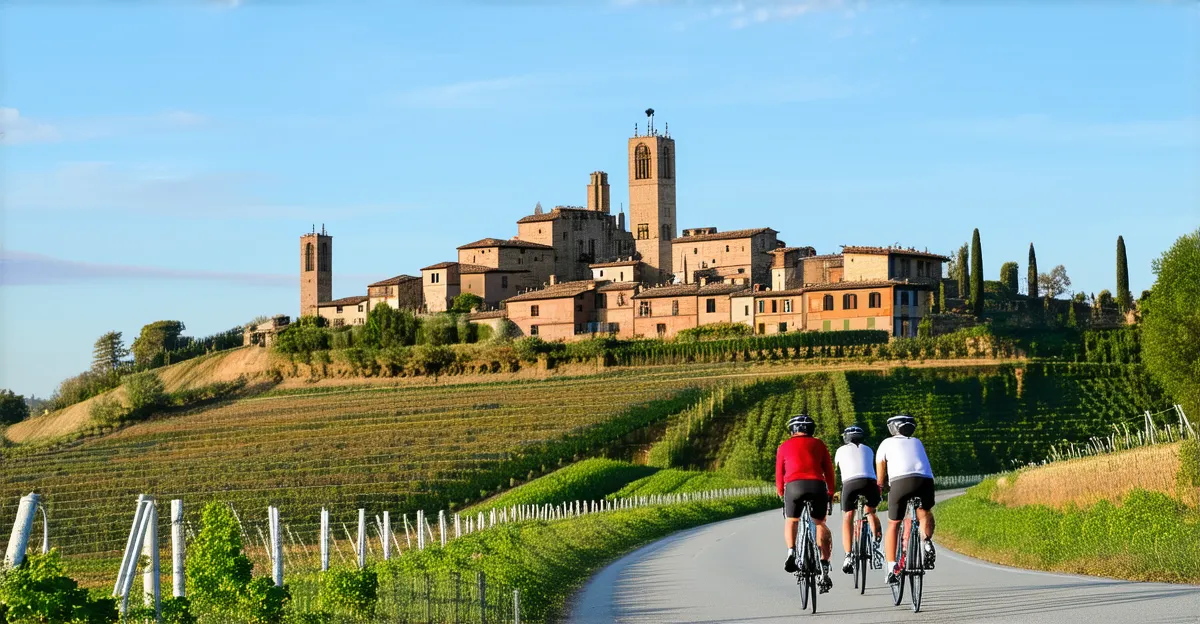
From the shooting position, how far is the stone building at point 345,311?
101794 mm

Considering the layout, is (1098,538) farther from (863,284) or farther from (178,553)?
(863,284)

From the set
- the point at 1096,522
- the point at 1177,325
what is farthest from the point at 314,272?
the point at 1096,522

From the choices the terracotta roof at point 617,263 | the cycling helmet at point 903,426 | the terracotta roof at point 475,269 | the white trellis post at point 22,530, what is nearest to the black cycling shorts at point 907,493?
the cycling helmet at point 903,426

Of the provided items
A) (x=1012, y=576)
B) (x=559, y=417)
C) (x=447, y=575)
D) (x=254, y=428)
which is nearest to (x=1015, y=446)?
(x=559, y=417)

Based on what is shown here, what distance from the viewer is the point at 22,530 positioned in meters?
10.1

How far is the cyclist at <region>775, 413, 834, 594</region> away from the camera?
14.5m

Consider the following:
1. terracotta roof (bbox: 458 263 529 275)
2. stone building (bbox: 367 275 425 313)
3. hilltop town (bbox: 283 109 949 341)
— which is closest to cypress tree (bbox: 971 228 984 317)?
hilltop town (bbox: 283 109 949 341)

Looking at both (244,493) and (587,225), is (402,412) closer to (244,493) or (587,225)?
(244,493)

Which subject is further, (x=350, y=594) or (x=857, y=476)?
(x=857, y=476)

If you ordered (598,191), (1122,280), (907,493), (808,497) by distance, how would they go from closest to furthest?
(907,493)
(808,497)
(1122,280)
(598,191)

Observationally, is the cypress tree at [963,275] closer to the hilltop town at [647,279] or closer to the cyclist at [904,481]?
the hilltop town at [647,279]

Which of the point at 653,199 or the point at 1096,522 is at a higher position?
the point at 653,199

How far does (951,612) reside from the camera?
45.0 feet

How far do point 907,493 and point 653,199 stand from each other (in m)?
94.7
